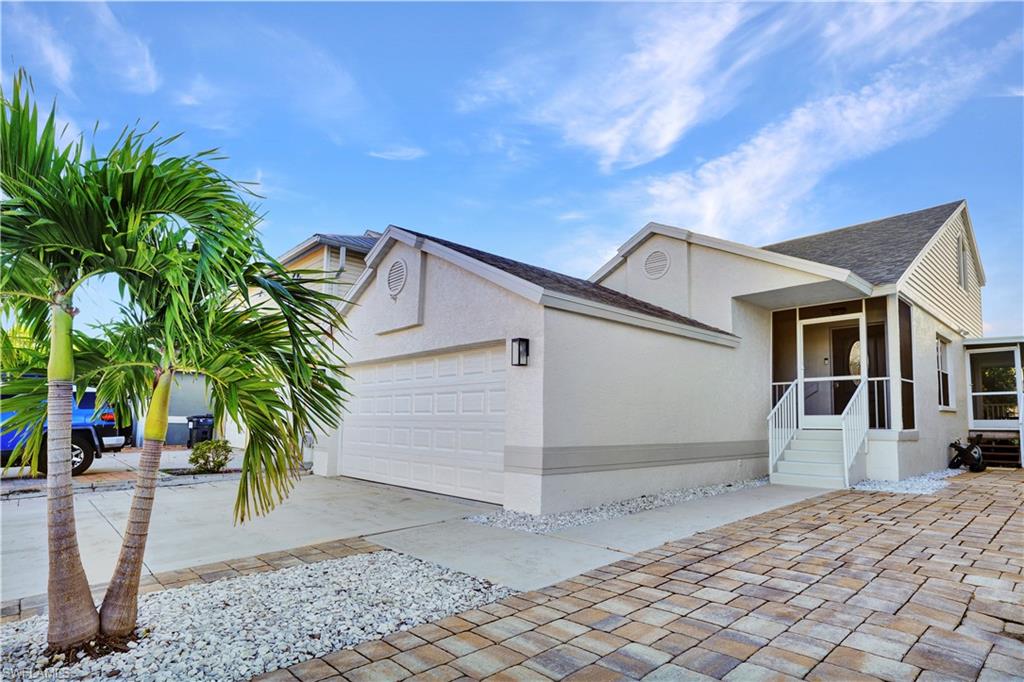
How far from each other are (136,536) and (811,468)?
9.75m

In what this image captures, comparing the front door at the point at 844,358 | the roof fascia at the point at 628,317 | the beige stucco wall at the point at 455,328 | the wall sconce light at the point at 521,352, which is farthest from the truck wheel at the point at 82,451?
the front door at the point at 844,358

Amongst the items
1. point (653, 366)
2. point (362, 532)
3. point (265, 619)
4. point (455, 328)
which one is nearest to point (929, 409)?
point (653, 366)

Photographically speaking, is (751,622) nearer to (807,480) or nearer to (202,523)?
(202,523)

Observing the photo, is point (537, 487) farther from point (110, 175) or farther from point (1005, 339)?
point (1005, 339)

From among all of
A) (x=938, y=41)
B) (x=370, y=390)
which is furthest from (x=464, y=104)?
(x=938, y=41)

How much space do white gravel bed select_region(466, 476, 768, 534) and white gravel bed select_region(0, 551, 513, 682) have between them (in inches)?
71.8

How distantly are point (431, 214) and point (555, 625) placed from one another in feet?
39.3

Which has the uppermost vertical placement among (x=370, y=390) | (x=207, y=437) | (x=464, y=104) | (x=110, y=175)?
(x=464, y=104)

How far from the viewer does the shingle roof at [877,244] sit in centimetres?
1043

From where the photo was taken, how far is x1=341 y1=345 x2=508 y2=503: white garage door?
7.76 metres

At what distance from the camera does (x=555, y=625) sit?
132 inches

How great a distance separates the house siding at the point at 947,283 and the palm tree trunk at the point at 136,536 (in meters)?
11.2

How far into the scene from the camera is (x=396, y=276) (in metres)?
9.38

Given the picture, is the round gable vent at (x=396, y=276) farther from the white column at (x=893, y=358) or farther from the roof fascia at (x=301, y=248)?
the white column at (x=893, y=358)
